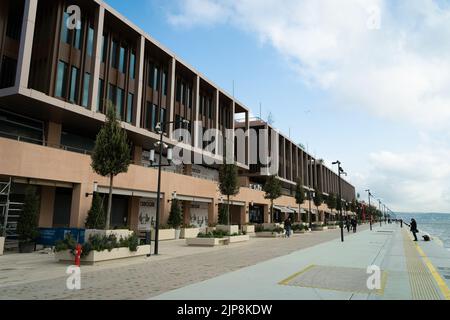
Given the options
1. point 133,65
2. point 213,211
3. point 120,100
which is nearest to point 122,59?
point 133,65

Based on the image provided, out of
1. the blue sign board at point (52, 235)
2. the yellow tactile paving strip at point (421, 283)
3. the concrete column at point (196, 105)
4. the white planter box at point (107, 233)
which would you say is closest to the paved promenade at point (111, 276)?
the white planter box at point (107, 233)

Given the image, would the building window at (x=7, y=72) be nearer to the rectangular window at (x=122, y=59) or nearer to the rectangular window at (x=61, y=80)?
the rectangular window at (x=61, y=80)

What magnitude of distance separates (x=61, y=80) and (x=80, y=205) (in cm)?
833

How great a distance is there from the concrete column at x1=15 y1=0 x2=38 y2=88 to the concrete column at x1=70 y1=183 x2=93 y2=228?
→ 6868mm

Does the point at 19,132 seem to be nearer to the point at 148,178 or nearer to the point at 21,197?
the point at 21,197

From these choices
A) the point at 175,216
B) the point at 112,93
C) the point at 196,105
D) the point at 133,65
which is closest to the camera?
the point at 112,93

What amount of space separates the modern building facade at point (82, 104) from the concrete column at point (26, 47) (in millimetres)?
58

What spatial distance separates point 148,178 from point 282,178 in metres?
39.8

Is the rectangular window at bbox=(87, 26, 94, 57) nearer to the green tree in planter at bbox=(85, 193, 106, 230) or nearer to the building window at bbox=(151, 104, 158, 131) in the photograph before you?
the building window at bbox=(151, 104, 158, 131)

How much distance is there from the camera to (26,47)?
20.2m

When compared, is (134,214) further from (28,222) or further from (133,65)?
(133,65)

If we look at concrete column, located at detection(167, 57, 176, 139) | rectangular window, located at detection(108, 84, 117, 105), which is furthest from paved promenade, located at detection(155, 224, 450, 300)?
concrete column, located at detection(167, 57, 176, 139)

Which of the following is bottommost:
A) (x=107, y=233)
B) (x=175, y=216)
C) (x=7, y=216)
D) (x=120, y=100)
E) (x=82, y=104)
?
(x=107, y=233)

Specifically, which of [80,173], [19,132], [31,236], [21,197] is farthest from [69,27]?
[31,236]
